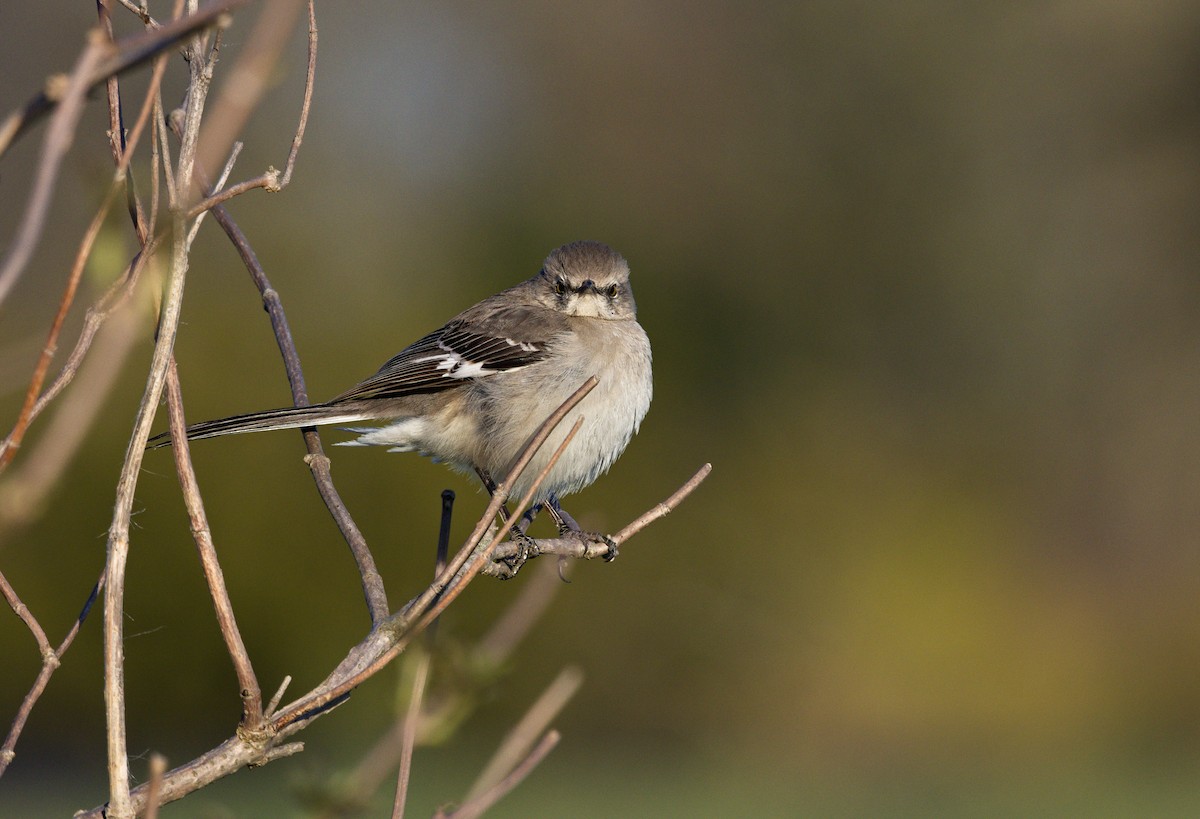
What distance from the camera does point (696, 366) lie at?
16.6 metres

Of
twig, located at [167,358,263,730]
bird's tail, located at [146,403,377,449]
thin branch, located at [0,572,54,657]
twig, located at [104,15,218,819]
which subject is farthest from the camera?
bird's tail, located at [146,403,377,449]

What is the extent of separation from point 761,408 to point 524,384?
40.4ft

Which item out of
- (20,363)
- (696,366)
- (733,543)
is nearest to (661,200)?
(696,366)

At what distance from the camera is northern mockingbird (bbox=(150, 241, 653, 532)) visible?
4.91m

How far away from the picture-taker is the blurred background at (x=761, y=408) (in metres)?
13.7

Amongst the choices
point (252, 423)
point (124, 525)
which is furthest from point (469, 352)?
point (124, 525)

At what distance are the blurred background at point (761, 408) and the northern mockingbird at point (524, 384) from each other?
539 centimetres

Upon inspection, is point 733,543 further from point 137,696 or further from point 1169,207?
point 1169,207

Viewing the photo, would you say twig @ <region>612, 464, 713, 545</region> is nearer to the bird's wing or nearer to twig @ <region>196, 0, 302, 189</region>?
twig @ <region>196, 0, 302, 189</region>

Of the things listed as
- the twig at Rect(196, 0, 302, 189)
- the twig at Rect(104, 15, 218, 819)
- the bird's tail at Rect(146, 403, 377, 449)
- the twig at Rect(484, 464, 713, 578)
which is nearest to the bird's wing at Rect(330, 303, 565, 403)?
the bird's tail at Rect(146, 403, 377, 449)

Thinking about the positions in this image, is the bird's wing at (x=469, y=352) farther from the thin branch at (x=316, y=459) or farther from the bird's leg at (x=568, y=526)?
the thin branch at (x=316, y=459)

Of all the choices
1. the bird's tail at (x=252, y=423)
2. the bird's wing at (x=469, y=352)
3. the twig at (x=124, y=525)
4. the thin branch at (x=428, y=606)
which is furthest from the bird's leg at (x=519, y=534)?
the twig at (x=124, y=525)

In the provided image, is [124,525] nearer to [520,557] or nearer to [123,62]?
[123,62]

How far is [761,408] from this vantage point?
17219 mm
